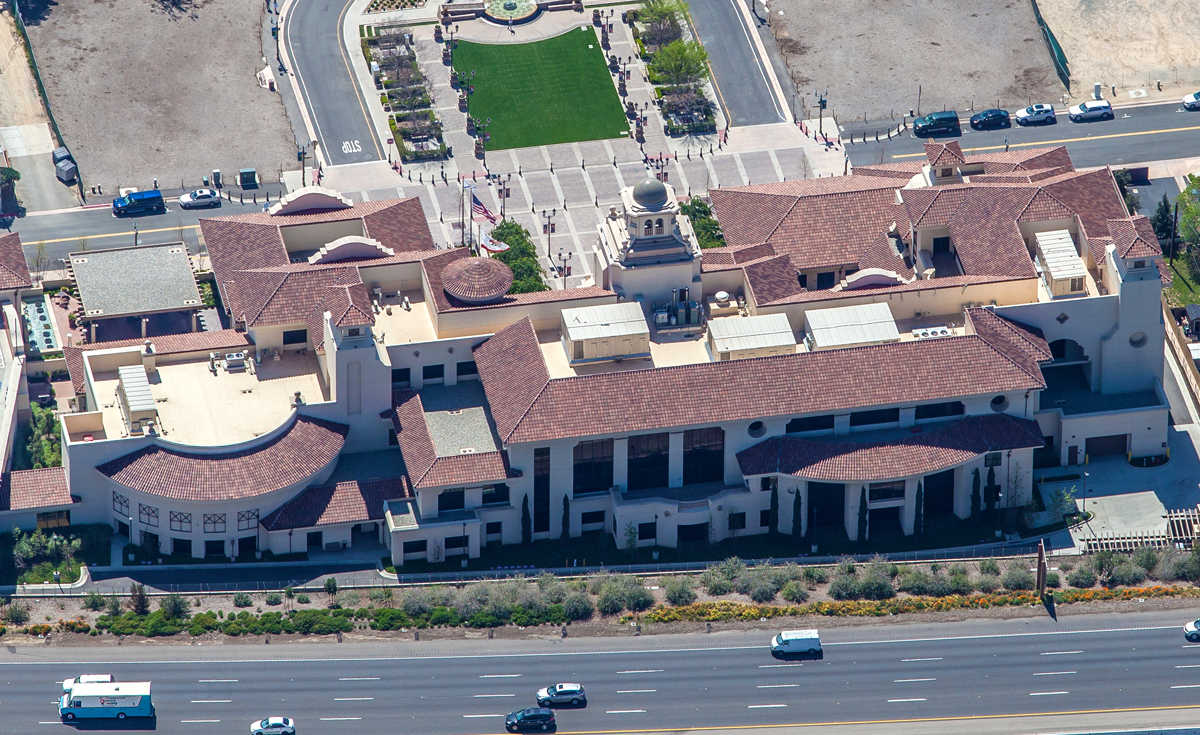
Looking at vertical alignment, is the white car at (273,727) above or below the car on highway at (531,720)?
above

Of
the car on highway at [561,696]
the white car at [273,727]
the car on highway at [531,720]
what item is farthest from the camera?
the car on highway at [561,696]

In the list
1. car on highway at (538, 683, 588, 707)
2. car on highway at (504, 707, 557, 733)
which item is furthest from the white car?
car on highway at (538, 683, 588, 707)

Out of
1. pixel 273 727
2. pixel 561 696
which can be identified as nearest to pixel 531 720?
pixel 561 696

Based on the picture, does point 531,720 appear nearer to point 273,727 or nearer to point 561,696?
point 561,696

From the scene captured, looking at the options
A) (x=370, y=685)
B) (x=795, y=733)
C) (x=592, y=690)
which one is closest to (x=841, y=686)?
(x=795, y=733)

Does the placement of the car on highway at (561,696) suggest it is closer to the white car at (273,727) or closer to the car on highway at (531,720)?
the car on highway at (531,720)

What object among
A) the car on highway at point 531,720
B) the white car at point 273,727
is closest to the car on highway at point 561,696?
the car on highway at point 531,720

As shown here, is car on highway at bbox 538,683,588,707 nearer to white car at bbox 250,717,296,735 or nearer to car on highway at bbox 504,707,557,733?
car on highway at bbox 504,707,557,733
